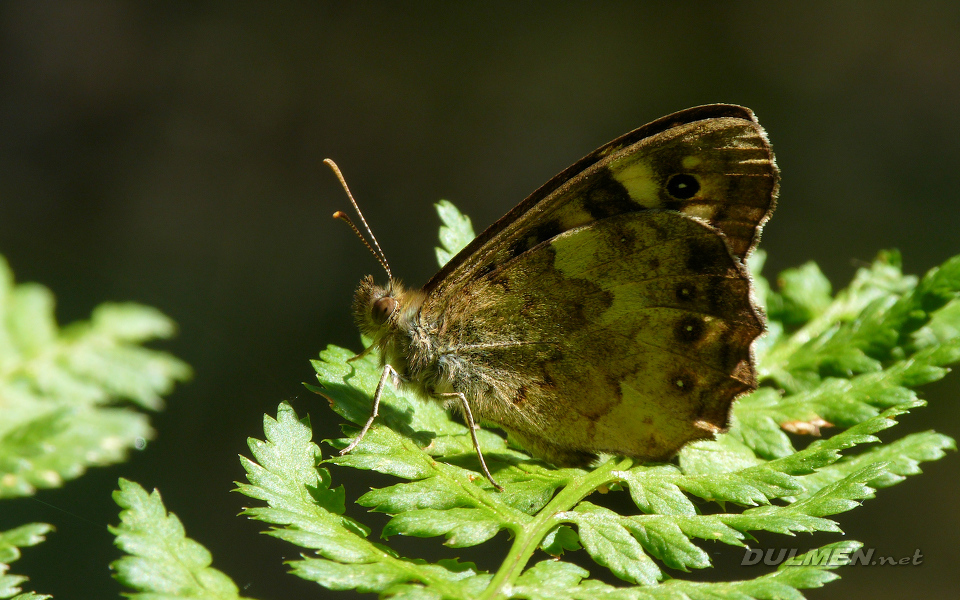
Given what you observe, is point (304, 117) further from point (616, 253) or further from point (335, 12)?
point (616, 253)

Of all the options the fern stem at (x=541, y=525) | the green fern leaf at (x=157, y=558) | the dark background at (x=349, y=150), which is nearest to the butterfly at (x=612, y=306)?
the fern stem at (x=541, y=525)

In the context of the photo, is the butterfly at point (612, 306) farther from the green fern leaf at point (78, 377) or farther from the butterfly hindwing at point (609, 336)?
the green fern leaf at point (78, 377)

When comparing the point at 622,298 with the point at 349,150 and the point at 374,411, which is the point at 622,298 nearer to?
the point at 374,411

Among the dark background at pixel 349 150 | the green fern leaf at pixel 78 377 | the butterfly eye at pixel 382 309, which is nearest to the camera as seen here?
the green fern leaf at pixel 78 377

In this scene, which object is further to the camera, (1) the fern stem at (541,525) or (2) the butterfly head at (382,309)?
(2) the butterfly head at (382,309)

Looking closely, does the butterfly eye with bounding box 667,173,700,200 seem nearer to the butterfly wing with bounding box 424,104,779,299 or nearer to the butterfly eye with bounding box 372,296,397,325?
the butterfly wing with bounding box 424,104,779,299

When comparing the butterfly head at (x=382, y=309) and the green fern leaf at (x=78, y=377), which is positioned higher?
the butterfly head at (x=382, y=309)

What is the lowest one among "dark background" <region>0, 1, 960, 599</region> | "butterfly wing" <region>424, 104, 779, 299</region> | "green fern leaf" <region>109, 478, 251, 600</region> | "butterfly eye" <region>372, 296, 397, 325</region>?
"green fern leaf" <region>109, 478, 251, 600</region>

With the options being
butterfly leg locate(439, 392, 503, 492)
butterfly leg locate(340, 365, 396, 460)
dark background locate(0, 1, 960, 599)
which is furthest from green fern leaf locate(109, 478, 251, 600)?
dark background locate(0, 1, 960, 599)

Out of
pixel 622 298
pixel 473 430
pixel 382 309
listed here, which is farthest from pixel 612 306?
pixel 382 309
